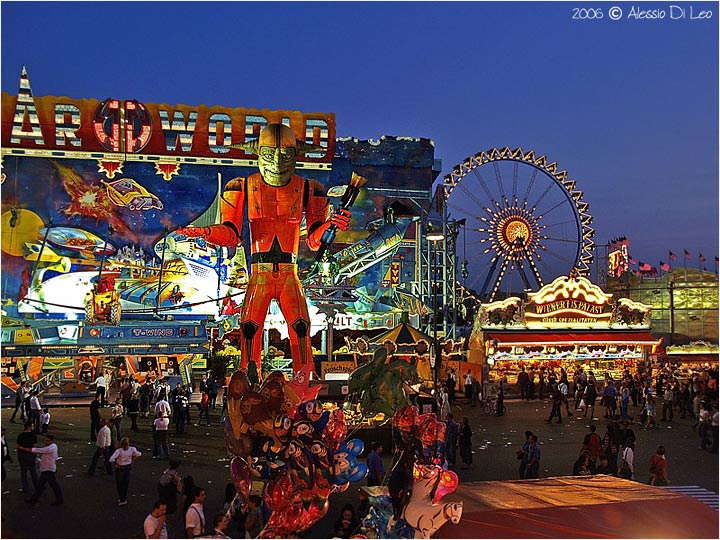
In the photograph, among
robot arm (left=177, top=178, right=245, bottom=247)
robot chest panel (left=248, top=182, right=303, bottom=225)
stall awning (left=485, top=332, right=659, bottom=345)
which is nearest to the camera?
robot chest panel (left=248, top=182, right=303, bottom=225)

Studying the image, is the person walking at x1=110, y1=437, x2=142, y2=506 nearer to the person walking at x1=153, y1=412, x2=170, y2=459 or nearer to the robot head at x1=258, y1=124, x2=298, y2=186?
the person walking at x1=153, y1=412, x2=170, y2=459

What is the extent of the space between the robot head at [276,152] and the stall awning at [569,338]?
15.5 metres

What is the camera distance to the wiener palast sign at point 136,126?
28.6 meters

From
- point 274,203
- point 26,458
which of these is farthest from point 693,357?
point 26,458

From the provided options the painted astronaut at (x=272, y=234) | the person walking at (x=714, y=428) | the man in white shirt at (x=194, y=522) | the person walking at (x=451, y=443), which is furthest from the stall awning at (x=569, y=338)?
the man in white shirt at (x=194, y=522)

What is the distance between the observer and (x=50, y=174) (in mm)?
28844

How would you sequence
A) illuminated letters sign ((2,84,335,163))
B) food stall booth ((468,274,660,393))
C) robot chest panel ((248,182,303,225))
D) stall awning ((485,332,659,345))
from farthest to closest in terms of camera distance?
1. illuminated letters sign ((2,84,335,163))
2. food stall booth ((468,274,660,393))
3. stall awning ((485,332,659,345))
4. robot chest panel ((248,182,303,225))

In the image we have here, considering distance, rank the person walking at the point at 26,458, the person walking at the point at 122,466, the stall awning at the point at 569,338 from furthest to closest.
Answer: the stall awning at the point at 569,338
the person walking at the point at 26,458
the person walking at the point at 122,466

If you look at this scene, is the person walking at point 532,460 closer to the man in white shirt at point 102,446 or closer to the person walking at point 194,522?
the person walking at point 194,522

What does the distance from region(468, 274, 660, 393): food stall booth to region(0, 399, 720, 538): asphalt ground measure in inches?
181

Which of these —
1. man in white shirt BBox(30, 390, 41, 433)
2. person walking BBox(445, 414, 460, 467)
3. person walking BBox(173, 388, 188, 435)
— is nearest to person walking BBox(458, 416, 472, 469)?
person walking BBox(445, 414, 460, 467)

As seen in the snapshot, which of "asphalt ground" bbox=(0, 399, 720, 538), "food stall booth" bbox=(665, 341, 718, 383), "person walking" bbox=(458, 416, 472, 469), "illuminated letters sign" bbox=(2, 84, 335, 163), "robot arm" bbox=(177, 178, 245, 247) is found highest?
"illuminated letters sign" bbox=(2, 84, 335, 163)

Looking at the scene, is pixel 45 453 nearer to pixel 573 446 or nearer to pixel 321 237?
pixel 321 237

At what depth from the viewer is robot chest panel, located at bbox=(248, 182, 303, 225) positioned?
462 inches
